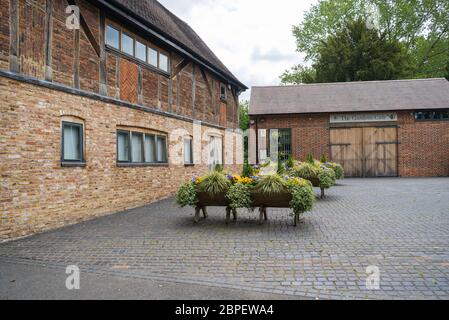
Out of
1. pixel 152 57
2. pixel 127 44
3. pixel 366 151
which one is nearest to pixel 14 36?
pixel 127 44

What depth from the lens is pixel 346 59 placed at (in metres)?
32.6

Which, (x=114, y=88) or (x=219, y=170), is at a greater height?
(x=114, y=88)

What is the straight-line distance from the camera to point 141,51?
11289 mm

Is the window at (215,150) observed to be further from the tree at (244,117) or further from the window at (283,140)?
the tree at (244,117)

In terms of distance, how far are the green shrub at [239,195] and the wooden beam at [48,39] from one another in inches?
180

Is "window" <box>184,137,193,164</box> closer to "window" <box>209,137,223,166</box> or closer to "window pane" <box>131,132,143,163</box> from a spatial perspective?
"window" <box>209,137,223,166</box>

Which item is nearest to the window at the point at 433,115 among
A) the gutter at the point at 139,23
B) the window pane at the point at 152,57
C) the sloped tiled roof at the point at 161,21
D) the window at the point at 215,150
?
the sloped tiled roof at the point at 161,21

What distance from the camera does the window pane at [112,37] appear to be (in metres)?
9.76

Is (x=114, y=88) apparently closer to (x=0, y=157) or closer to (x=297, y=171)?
(x=0, y=157)

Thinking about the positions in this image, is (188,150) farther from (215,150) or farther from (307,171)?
(307,171)

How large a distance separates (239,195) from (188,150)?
7.33 metres
